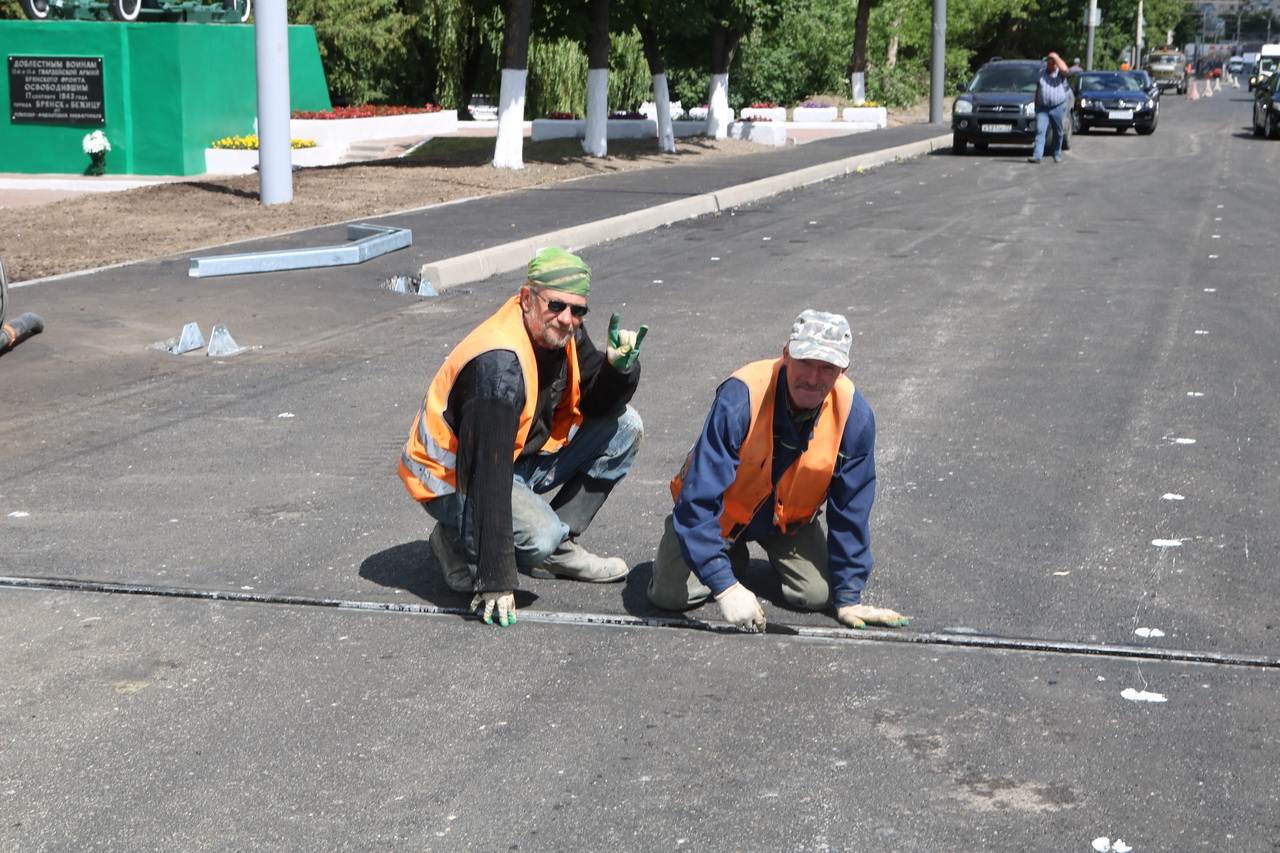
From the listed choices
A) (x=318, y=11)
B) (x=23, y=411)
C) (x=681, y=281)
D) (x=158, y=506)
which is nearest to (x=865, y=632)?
(x=158, y=506)

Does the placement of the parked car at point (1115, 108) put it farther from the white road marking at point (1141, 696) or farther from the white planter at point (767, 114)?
the white road marking at point (1141, 696)

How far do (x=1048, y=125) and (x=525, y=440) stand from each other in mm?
23870

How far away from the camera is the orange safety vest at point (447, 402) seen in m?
5.05

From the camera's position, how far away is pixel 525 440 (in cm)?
538

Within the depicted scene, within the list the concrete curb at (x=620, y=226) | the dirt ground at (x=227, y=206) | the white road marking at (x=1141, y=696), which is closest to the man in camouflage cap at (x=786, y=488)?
the white road marking at (x=1141, y=696)

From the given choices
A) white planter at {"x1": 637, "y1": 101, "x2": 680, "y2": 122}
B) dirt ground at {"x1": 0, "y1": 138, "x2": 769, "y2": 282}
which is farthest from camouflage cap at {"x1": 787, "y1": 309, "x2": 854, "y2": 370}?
white planter at {"x1": 637, "y1": 101, "x2": 680, "y2": 122}

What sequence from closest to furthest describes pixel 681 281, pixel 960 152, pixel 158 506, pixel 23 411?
pixel 158 506 < pixel 23 411 < pixel 681 281 < pixel 960 152

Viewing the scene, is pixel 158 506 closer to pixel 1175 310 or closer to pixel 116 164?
pixel 1175 310

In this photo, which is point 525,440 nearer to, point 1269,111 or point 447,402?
point 447,402

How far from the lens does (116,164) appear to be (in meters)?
24.0

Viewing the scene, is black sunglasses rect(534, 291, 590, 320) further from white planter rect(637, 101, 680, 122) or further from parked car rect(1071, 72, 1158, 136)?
white planter rect(637, 101, 680, 122)

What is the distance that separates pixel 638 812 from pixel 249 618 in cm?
192

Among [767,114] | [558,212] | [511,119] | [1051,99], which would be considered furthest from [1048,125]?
[558,212]

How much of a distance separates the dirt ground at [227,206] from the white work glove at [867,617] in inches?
383
